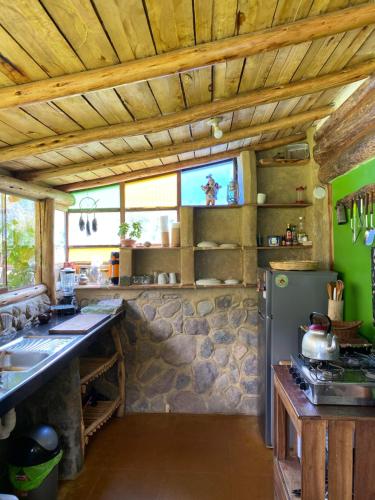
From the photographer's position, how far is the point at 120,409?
335 cm

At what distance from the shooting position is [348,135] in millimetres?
2404

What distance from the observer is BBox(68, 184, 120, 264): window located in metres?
3.69

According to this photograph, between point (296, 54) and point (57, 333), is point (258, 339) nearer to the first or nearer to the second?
point (57, 333)

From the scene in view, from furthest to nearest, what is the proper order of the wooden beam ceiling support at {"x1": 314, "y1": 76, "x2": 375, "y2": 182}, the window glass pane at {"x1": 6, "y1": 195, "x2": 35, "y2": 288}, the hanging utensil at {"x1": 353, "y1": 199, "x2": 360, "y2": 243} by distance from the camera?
1. the window glass pane at {"x1": 6, "y1": 195, "x2": 35, "y2": 288}
2. the hanging utensil at {"x1": 353, "y1": 199, "x2": 360, "y2": 243}
3. the wooden beam ceiling support at {"x1": 314, "y1": 76, "x2": 375, "y2": 182}

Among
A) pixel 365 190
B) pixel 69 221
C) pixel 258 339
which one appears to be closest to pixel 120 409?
pixel 258 339

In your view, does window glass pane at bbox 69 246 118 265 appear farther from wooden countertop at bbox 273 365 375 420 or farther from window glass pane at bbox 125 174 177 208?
wooden countertop at bbox 273 365 375 420

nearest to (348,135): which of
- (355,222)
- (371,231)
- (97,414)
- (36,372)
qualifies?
(355,222)

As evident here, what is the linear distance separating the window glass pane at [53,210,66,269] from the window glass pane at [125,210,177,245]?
26.6 inches

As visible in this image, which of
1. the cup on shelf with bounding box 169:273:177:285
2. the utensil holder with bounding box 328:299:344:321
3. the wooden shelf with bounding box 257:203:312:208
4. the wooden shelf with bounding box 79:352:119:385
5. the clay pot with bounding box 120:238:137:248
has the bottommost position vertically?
the wooden shelf with bounding box 79:352:119:385

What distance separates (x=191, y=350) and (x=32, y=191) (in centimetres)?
204

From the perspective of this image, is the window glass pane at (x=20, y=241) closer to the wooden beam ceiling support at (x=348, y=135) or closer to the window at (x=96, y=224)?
the window at (x=96, y=224)

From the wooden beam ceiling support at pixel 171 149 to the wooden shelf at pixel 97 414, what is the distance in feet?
6.67

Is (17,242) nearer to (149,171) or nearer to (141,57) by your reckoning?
(149,171)

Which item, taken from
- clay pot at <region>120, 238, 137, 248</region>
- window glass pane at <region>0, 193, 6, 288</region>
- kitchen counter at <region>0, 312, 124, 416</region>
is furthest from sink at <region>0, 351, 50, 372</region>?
clay pot at <region>120, 238, 137, 248</region>
